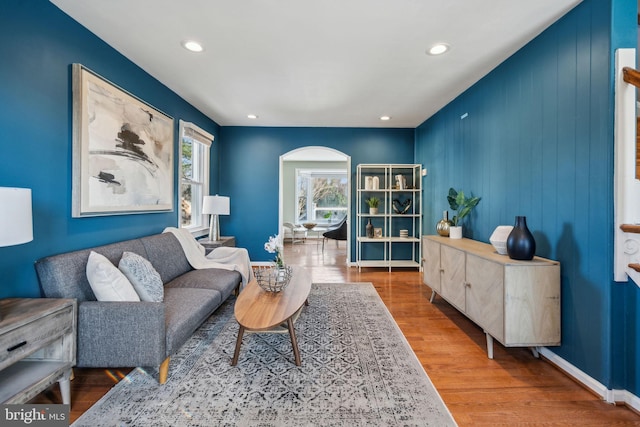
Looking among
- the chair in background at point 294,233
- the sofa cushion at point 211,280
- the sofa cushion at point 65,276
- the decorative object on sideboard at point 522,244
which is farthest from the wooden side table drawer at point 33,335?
the chair in background at point 294,233

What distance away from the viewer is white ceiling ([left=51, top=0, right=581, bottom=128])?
2.01 metres

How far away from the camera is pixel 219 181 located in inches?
209

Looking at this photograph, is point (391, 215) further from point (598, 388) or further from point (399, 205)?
point (598, 388)

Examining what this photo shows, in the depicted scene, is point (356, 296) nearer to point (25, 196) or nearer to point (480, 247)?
point (480, 247)

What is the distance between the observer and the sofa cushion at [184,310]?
1.88 m

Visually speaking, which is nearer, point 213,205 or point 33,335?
point 33,335

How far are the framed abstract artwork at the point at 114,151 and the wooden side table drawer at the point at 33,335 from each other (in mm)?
935

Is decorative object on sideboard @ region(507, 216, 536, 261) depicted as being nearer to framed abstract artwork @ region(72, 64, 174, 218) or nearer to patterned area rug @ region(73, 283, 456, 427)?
patterned area rug @ region(73, 283, 456, 427)

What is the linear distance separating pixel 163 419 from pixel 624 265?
2.78 meters

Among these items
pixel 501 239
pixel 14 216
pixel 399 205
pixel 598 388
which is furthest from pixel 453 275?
pixel 14 216

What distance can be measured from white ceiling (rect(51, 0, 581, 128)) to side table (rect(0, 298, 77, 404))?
2026 mm

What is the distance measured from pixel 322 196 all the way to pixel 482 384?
7.81 metres

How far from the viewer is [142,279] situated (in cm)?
208

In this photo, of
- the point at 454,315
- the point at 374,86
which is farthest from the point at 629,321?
the point at 374,86
